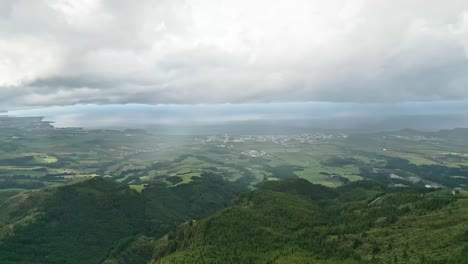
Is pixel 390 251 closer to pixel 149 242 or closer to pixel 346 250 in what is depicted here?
pixel 346 250

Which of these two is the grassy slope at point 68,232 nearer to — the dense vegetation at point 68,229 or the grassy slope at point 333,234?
the dense vegetation at point 68,229

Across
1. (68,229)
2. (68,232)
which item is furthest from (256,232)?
(68,229)

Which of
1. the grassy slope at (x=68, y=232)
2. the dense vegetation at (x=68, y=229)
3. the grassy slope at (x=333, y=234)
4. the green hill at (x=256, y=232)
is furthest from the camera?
the dense vegetation at (x=68, y=229)

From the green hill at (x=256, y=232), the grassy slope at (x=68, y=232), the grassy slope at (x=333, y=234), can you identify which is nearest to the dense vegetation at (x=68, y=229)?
the grassy slope at (x=68, y=232)

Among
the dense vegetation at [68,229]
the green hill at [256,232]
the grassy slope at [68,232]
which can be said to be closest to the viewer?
the green hill at [256,232]

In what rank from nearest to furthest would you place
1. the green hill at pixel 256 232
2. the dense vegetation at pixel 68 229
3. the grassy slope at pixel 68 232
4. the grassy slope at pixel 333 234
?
the grassy slope at pixel 333 234 < the green hill at pixel 256 232 < the grassy slope at pixel 68 232 < the dense vegetation at pixel 68 229

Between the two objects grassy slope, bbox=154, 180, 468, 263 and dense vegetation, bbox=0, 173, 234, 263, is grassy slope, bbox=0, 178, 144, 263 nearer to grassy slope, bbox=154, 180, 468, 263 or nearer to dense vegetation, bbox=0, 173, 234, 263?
dense vegetation, bbox=0, 173, 234, 263

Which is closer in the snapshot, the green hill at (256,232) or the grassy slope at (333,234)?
the grassy slope at (333,234)

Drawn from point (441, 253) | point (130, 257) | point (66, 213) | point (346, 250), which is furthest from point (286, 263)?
point (66, 213)

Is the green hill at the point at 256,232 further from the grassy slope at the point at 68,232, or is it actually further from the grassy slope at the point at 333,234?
the grassy slope at the point at 68,232

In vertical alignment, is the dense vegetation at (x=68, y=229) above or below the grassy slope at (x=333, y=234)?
below

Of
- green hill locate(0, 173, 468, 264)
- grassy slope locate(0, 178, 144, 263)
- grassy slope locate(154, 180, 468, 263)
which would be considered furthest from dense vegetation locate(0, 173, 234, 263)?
grassy slope locate(154, 180, 468, 263)
